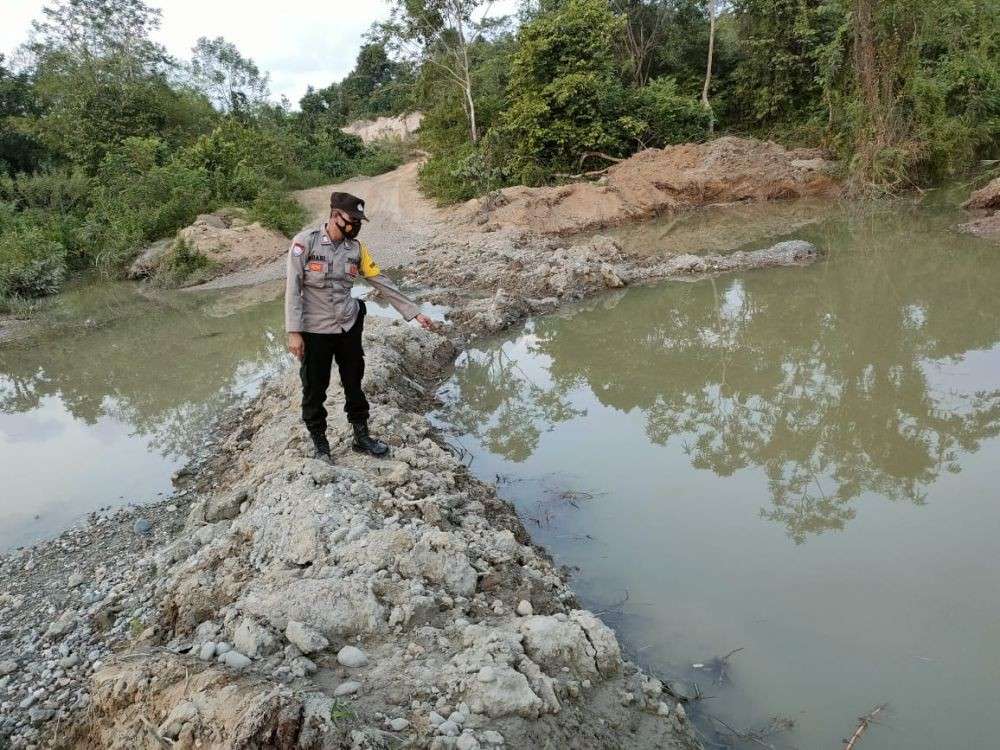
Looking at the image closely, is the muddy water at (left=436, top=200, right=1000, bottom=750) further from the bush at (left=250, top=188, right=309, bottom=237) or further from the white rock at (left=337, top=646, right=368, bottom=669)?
the bush at (left=250, top=188, right=309, bottom=237)

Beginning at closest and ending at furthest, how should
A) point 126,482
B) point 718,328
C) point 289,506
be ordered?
point 289,506
point 126,482
point 718,328

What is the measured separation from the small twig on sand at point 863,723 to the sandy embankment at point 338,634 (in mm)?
574

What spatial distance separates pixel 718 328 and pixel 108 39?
28444mm

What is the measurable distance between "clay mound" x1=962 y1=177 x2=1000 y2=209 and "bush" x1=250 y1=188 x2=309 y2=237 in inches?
594

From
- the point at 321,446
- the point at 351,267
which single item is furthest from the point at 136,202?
the point at 351,267

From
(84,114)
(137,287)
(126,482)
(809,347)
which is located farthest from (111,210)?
(809,347)

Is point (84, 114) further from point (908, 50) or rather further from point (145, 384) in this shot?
point (908, 50)

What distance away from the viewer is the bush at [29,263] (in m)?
13.4

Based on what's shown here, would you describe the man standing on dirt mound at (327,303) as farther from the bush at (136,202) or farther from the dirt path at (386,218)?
the bush at (136,202)

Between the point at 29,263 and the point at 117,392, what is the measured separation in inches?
345

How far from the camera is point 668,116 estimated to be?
19.0 meters

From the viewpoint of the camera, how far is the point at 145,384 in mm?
7707

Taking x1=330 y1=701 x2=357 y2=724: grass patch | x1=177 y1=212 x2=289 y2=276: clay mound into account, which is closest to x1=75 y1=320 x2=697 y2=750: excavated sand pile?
x1=330 y1=701 x2=357 y2=724: grass patch

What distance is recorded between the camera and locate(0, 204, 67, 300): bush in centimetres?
1344
